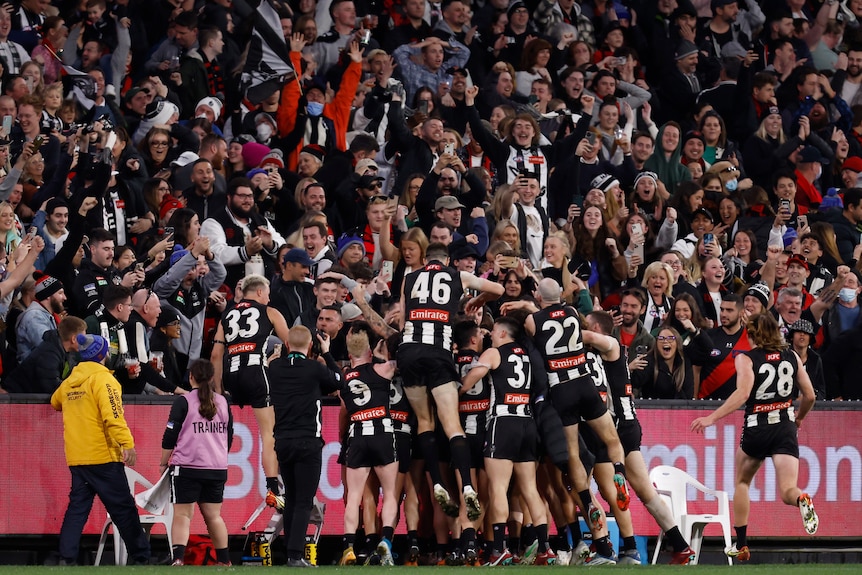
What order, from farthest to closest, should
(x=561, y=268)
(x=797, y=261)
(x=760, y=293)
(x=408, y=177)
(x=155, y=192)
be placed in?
(x=797, y=261), (x=408, y=177), (x=760, y=293), (x=561, y=268), (x=155, y=192)

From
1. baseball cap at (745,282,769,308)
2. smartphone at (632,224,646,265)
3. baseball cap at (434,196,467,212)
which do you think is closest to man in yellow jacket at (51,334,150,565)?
baseball cap at (434,196,467,212)

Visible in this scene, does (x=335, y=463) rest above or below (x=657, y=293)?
below

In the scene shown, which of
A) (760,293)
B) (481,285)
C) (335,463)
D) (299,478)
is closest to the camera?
(299,478)

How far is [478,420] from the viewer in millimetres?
Answer: 14297

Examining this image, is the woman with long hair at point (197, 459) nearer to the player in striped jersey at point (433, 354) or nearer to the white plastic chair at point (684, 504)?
the player in striped jersey at point (433, 354)

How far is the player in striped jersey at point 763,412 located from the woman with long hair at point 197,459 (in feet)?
14.0

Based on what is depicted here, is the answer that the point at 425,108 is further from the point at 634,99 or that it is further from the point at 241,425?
the point at 241,425

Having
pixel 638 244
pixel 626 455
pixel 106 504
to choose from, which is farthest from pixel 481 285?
pixel 638 244

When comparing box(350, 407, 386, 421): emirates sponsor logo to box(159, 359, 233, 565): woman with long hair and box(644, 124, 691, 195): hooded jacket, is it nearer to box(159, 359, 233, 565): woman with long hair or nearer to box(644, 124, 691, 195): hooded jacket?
box(159, 359, 233, 565): woman with long hair

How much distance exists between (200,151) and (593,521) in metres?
6.35

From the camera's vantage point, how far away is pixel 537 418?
46.6ft

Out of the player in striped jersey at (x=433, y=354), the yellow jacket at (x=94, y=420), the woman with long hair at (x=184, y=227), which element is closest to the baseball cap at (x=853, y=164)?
the player in striped jersey at (x=433, y=354)

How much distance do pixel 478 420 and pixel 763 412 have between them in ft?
8.50

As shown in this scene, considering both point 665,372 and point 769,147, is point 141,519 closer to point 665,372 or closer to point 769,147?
point 665,372
